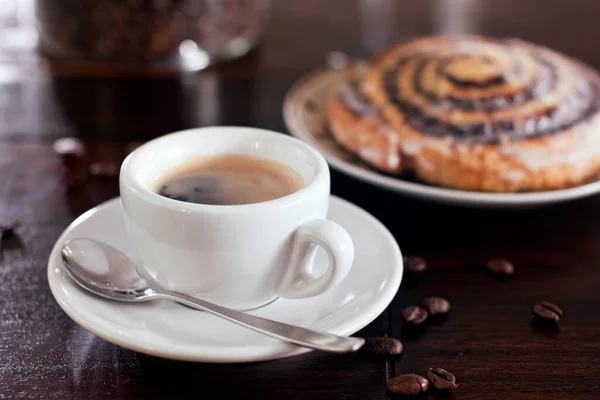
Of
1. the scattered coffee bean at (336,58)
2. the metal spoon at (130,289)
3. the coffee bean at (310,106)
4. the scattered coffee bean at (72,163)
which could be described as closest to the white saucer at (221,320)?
the metal spoon at (130,289)

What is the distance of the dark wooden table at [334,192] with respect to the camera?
0.60 m

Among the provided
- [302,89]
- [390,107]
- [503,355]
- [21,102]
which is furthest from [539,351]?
[21,102]

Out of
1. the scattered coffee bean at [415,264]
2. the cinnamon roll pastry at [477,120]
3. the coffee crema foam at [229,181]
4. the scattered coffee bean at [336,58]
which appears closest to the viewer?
the coffee crema foam at [229,181]

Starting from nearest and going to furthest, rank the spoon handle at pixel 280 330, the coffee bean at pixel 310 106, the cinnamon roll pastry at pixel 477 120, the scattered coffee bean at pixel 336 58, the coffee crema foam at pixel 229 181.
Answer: the spoon handle at pixel 280 330, the coffee crema foam at pixel 229 181, the cinnamon roll pastry at pixel 477 120, the coffee bean at pixel 310 106, the scattered coffee bean at pixel 336 58

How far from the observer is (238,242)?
1.94 feet

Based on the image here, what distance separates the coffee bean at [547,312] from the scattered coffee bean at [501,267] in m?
0.06

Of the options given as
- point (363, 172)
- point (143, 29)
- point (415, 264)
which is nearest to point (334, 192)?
point (363, 172)

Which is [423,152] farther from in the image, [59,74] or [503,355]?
[59,74]

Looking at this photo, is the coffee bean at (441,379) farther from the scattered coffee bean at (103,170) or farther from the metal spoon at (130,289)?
the scattered coffee bean at (103,170)

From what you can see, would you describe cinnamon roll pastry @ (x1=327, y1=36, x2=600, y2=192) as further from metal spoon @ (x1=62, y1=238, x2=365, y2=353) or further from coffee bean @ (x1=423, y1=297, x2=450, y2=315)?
metal spoon @ (x1=62, y1=238, x2=365, y2=353)

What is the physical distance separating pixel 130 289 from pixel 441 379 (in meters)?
0.29

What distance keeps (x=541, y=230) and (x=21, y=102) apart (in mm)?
890

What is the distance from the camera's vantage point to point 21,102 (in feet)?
3.95

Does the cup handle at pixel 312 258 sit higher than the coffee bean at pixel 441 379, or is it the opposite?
the cup handle at pixel 312 258
